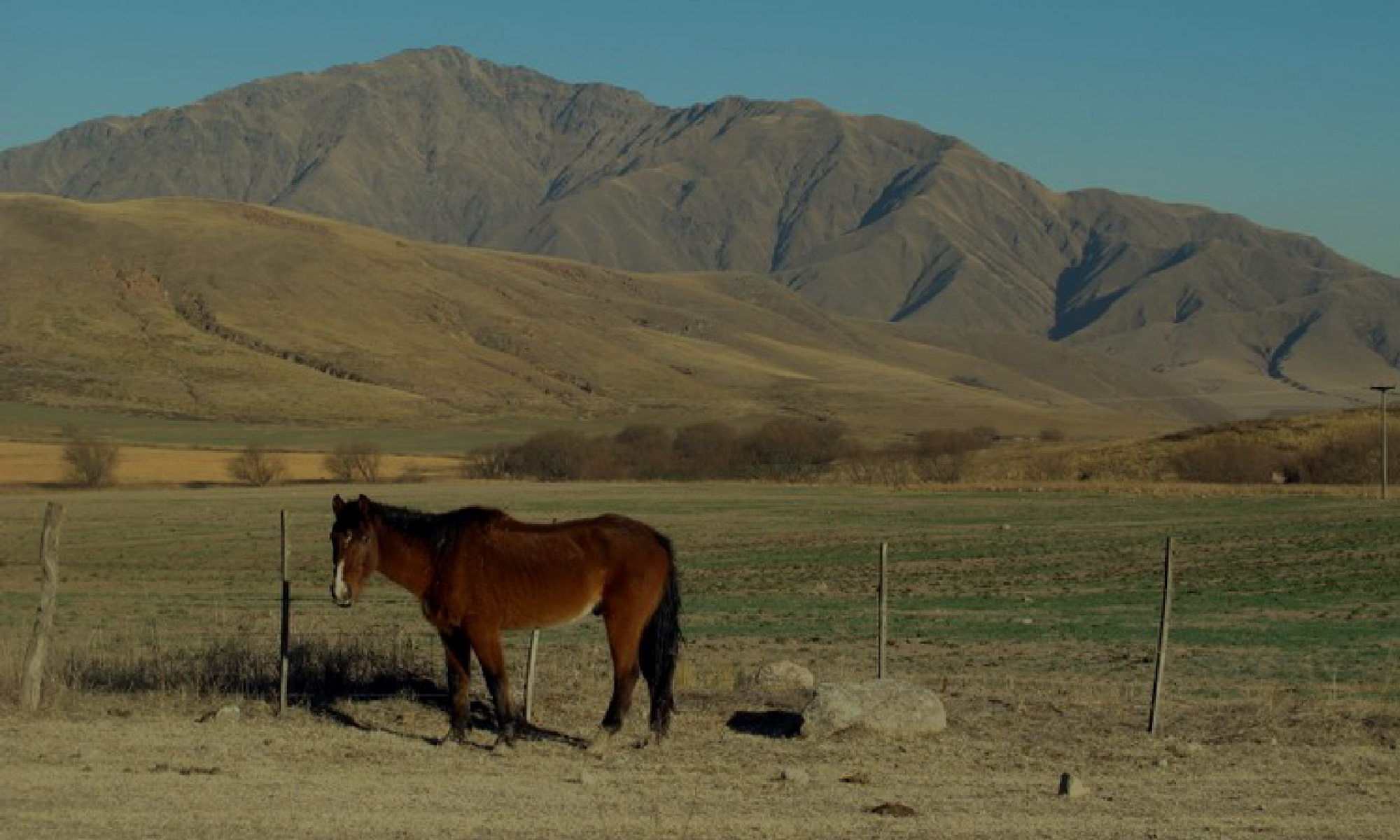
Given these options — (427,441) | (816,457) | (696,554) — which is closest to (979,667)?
(696,554)

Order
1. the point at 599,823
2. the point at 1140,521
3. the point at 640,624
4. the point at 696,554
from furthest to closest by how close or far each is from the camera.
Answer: the point at 1140,521, the point at 696,554, the point at 640,624, the point at 599,823

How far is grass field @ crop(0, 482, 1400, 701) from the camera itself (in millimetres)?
24938

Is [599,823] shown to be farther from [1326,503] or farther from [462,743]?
[1326,503]

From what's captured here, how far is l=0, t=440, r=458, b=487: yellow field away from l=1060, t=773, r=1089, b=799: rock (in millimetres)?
92945

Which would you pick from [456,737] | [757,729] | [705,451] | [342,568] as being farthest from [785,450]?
[342,568]

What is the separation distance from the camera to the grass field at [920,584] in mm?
24938

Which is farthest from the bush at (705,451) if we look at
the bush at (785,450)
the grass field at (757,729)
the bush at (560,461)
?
the grass field at (757,729)

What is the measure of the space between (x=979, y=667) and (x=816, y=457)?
103469 millimetres

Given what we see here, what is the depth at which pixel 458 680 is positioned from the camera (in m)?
16.2

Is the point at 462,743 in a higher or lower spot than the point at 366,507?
lower

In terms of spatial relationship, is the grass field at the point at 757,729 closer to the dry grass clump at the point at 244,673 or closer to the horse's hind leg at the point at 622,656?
the dry grass clump at the point at 244,673

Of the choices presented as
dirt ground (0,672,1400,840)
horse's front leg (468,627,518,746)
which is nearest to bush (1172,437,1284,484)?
dirt ground (0,672,1400,840)

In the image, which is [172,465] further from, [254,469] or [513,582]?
[513,582]

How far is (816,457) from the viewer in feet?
417
